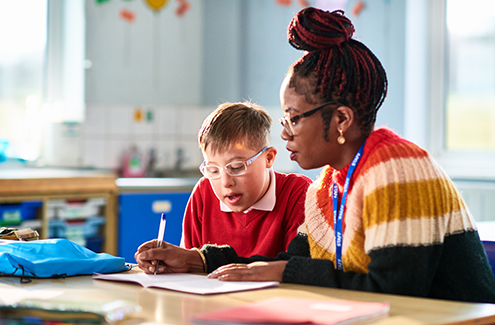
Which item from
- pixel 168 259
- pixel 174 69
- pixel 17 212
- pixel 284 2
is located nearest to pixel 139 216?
pixel 17 212

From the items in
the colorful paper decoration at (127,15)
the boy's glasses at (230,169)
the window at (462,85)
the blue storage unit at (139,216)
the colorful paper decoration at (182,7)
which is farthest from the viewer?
the colorful paper decoration at (182,7)

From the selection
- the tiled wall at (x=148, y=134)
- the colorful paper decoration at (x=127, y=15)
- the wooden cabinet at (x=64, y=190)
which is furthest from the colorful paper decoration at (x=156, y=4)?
the wooden cabinet at (x=64, y=190)

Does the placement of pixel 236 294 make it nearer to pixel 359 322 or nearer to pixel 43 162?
pixel 359 322

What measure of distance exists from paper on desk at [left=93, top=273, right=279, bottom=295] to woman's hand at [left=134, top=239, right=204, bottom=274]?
37 millimetres

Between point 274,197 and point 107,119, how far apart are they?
2.97 m

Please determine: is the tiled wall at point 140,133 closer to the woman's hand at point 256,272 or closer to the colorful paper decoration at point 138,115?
the colorful paper decoration at point 138,115

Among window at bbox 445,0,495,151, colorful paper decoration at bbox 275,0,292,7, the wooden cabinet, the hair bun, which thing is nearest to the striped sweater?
the hair bun

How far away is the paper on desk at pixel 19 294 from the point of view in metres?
1.03

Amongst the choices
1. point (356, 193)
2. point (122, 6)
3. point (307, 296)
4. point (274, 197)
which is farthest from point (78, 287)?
point (122, 6)

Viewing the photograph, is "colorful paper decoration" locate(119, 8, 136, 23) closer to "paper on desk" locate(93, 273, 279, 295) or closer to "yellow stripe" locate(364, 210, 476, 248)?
"paper on desk" locate(93, 273, 279, 295)

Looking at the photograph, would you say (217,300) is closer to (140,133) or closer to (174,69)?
(140,133)

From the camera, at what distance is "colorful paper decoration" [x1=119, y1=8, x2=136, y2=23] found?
4562 mm

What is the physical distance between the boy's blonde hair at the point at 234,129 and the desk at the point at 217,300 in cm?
60

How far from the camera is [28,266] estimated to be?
4.09 feet
